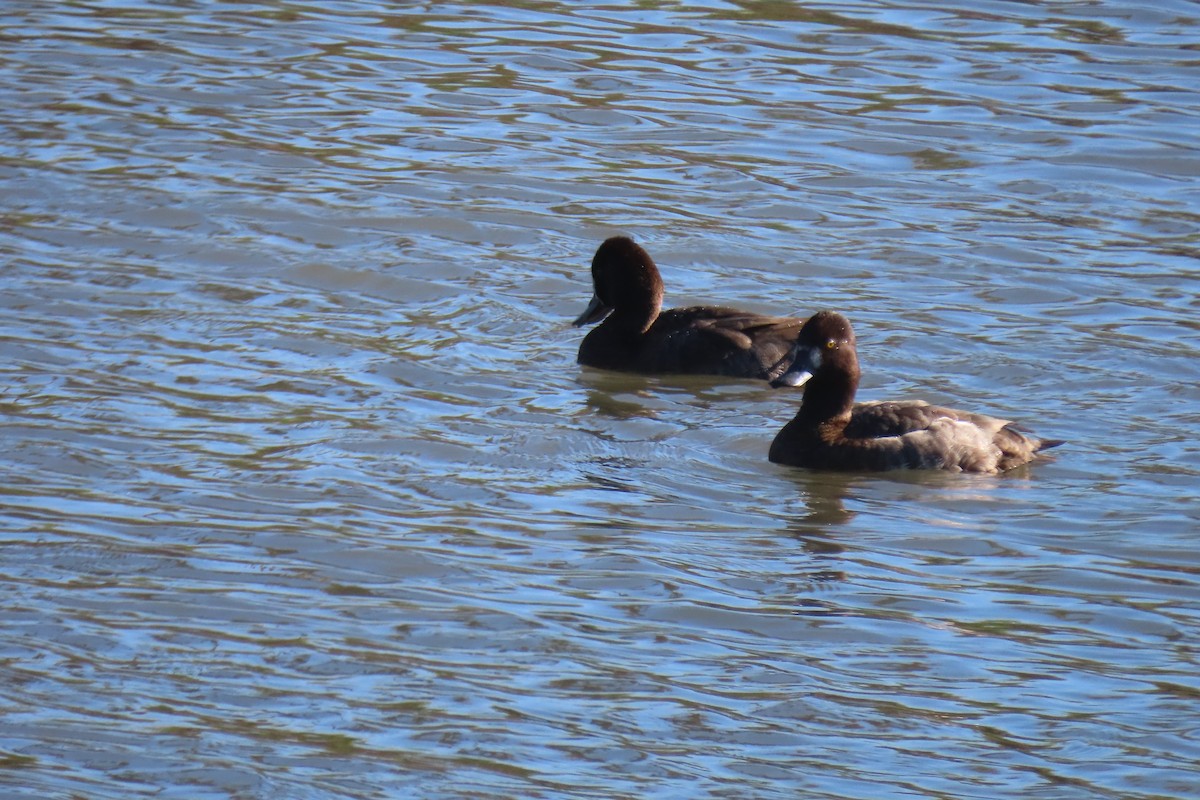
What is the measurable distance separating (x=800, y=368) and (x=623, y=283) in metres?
1.92

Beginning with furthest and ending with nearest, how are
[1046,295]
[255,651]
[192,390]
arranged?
[1046,295] → [192,390] → [255,651]

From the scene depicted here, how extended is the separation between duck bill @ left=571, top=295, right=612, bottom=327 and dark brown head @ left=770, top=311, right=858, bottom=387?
1942 millimetres

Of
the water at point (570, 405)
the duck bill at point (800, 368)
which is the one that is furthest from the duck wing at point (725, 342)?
the duck bill at point (800, 368)

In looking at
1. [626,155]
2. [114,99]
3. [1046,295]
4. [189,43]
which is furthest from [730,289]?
[189,43]

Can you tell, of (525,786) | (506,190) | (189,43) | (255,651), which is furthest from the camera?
(189,43)

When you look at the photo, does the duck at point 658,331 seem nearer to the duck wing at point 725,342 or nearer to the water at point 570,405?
the duck wing at point 725,342

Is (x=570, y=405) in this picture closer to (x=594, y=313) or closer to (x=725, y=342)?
(x=725, y=342)

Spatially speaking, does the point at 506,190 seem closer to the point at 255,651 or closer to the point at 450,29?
the point at 450,29

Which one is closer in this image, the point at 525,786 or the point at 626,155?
the point at 525,786

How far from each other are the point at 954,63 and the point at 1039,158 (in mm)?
2934

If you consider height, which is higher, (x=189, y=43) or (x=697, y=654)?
(x=189, y=43)

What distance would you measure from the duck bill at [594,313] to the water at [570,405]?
19cm

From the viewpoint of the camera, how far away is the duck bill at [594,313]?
12.5 m

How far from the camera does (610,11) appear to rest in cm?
2044
